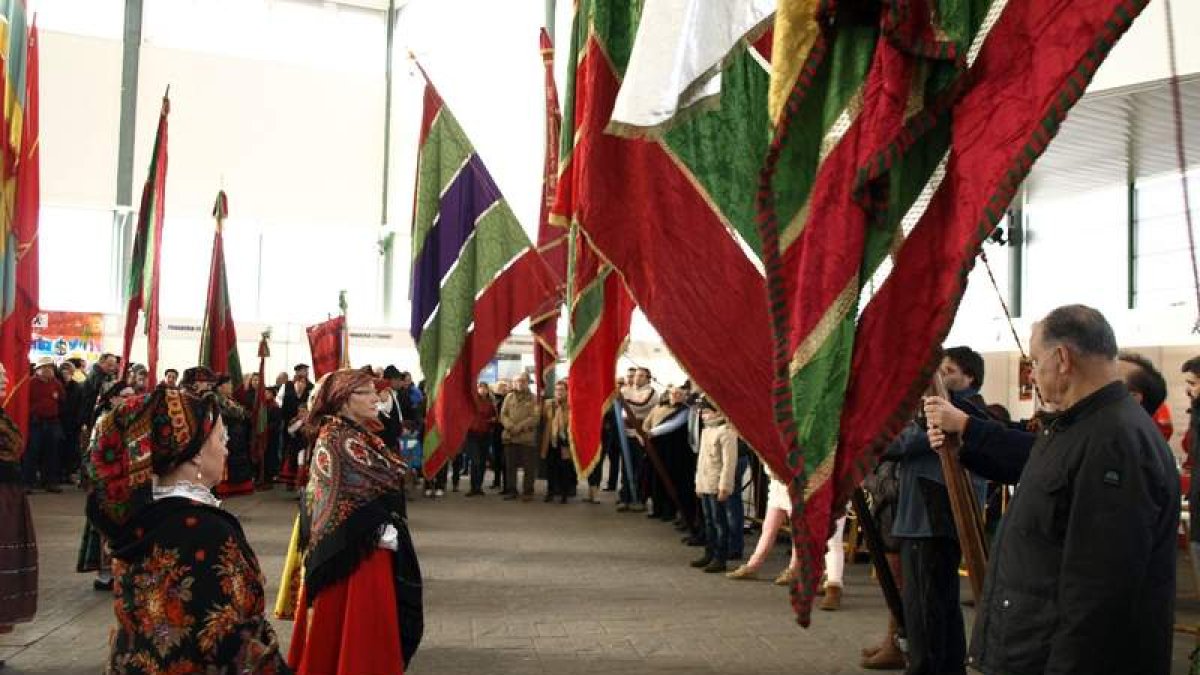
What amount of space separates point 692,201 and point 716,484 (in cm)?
651

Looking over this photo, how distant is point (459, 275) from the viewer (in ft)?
23.7

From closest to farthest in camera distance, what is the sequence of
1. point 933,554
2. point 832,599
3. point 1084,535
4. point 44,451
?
1. point 1084,535
2. point 933,554
3. point 832,599
4. point 44,451

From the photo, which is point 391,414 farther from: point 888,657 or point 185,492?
point 185,492

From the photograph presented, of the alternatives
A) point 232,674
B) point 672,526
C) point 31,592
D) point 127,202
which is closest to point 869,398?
point 232,674

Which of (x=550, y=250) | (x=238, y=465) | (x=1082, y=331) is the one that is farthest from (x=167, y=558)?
(x=238, y=465)

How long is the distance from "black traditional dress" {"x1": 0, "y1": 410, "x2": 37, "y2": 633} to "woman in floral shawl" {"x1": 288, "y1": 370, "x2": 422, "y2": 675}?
5.87 ft

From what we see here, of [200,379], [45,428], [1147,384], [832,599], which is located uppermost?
[1147,384]

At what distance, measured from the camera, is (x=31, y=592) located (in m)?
5.41

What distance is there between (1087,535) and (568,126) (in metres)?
2.40

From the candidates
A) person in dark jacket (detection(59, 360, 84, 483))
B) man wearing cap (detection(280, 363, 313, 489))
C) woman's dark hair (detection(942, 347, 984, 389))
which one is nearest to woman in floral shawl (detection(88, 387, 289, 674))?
woman's dark hair (detection(942, 347, 984, 389))

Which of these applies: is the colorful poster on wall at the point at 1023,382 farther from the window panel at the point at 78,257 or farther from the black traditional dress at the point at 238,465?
the window panel at the point at 78,257

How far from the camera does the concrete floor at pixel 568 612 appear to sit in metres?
5.88

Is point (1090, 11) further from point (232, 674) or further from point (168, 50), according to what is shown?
point (168, 50)

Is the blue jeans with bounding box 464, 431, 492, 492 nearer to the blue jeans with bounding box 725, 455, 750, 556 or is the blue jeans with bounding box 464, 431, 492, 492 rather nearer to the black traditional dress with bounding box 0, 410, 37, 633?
the blue jeans with bounding box 725, 455, 750, 556
